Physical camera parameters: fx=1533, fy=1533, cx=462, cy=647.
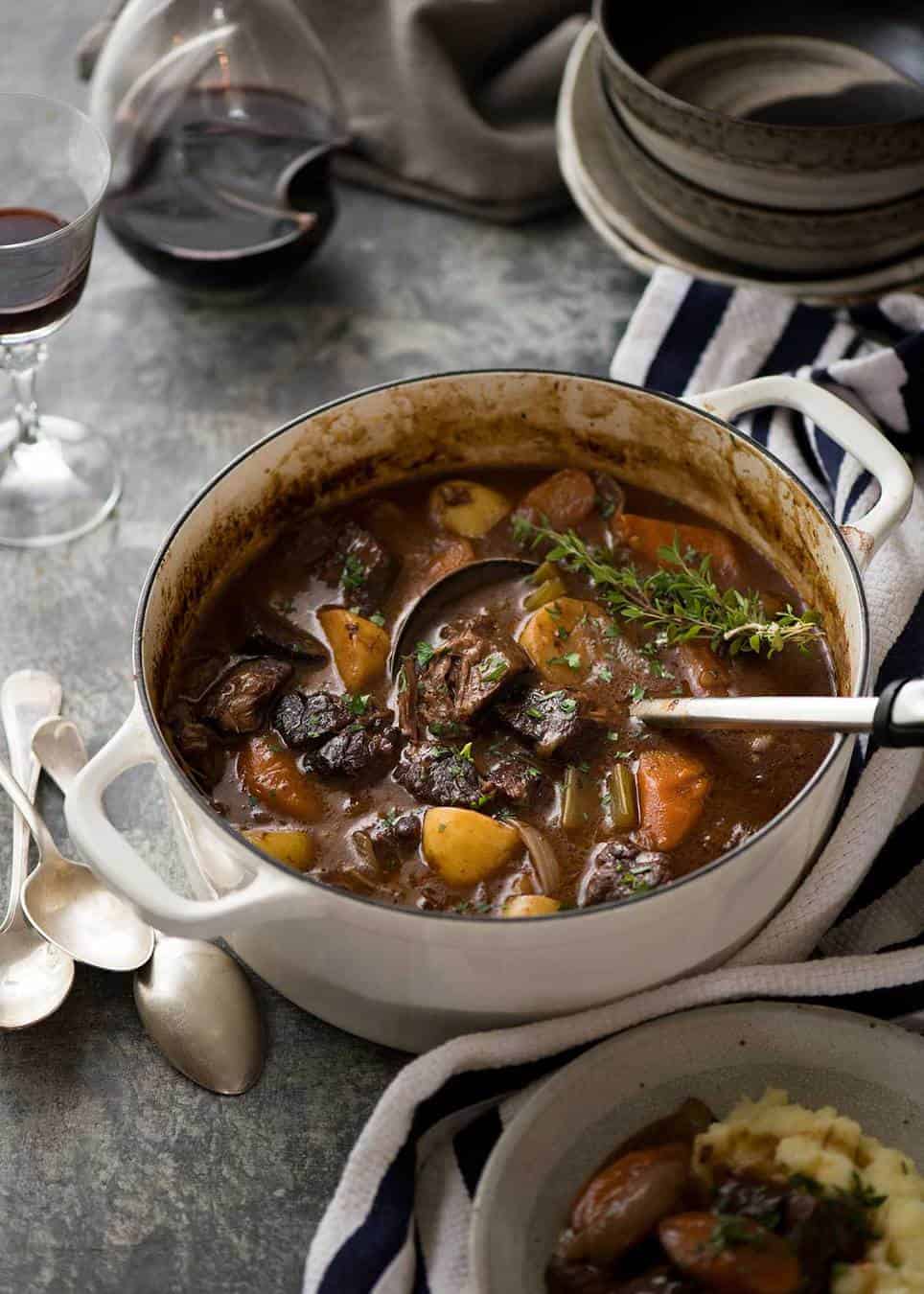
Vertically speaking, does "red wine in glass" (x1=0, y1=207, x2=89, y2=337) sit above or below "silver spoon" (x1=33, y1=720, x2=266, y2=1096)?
above

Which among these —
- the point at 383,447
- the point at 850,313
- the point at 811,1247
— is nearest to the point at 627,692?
the point at 383,447

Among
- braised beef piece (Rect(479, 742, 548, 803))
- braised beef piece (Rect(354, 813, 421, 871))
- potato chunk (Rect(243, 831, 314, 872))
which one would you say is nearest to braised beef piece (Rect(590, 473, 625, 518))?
braised beef piece (Rect(479, 742, 548, 803))

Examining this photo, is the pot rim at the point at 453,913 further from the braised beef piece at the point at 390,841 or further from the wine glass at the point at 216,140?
the wine glass at the point at 216,140

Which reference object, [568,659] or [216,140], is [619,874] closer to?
[568,659]

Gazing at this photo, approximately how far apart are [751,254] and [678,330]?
274 millimetres

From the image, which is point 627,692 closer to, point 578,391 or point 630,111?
point 578,391

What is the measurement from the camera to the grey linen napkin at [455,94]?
3.86 m

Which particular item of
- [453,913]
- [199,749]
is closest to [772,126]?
[199,749]

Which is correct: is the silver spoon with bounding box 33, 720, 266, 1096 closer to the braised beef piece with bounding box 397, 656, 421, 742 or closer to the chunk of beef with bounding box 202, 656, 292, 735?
the chunk of beef with bounding box 202, 656, 292, 735

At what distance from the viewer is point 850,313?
3.40 meters

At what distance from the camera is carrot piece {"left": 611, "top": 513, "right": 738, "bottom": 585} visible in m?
2.91

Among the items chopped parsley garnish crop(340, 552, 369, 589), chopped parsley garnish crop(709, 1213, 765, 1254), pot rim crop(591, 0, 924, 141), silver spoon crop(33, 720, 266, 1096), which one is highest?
pot rim crop(591, 0, 924, 141)

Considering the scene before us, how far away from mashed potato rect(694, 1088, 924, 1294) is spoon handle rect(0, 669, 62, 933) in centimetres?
126

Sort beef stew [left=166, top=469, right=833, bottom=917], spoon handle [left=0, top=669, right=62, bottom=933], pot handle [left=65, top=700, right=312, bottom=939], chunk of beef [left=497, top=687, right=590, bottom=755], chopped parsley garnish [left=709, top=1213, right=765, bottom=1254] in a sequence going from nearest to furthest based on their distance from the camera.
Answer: chopped parsley garnish [left=709, top=1213, right=765, bottom=1254] < pot handle [left=65, top=700, right=312, bottom=939] < beef stew [left=166, top=469, right=833, bottom=917] < chunk of beef [left=497, top=687, right=590, bottom=755] < spoon handle [left=0, top=669, right=62, bottom=933]
